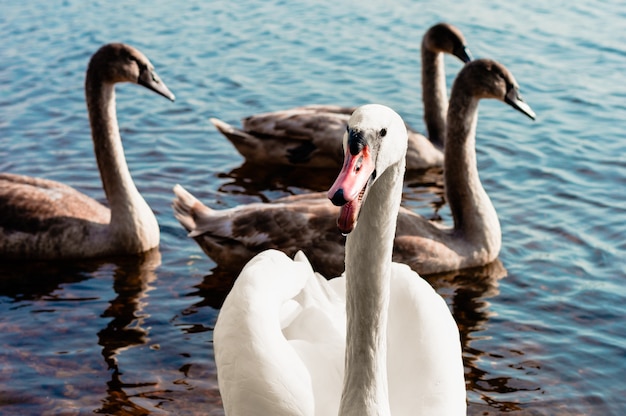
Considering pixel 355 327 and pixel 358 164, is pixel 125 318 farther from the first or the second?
pixel 358 164

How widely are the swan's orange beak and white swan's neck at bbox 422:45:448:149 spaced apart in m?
A: 7.73

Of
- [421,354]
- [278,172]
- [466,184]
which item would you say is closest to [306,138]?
[278,172]

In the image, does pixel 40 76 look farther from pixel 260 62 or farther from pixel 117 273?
pixel 117 273

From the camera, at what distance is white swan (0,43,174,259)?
802 centimetres

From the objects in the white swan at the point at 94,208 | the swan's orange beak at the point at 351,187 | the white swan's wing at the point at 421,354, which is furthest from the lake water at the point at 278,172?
the swan's orange beak at the point at 351,187

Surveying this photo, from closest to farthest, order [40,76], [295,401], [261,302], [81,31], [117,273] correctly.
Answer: [295,401]
[261,302]
[117,273]
[40,76]
[81,31]

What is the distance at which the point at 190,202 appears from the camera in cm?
796

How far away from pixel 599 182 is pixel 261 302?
584cm

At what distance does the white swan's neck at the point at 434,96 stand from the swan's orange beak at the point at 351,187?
7.73 metres

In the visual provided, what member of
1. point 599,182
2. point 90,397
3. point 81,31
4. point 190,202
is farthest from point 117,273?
point 81,31

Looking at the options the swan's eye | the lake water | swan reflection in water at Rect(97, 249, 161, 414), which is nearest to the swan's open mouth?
Result: the swan's eye

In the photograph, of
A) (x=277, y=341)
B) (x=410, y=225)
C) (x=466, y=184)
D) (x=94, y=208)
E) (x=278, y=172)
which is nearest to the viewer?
(x=277, y=341)

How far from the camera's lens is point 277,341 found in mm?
4520

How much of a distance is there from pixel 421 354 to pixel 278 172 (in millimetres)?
6016
